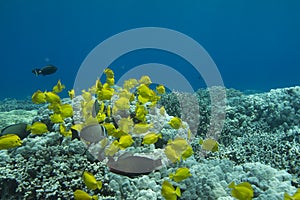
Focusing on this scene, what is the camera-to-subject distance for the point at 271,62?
446ft

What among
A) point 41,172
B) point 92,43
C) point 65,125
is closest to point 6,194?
point 41,172

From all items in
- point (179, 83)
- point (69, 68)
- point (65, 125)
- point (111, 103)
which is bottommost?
point (65, 125)

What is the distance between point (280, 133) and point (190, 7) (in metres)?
136

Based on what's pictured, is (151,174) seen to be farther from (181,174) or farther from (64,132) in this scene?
(64,132)

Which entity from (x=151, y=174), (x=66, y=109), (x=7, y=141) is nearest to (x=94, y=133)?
(x=66, y=109)

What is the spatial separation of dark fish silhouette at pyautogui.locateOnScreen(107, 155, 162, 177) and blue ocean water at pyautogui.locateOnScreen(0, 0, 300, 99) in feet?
371

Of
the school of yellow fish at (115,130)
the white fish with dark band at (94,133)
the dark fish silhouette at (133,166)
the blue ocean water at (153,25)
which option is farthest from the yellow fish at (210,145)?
the blue ocean water at (153,25)

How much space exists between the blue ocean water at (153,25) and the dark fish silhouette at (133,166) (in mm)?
113075

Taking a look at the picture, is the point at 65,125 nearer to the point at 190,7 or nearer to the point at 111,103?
the point at 111,103

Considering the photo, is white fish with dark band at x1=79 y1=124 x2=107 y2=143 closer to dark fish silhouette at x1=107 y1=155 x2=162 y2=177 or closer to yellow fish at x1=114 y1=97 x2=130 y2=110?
dark fish silhouette at x1=107 y1=155 x2=162 y2=177

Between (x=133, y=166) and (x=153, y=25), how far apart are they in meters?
131

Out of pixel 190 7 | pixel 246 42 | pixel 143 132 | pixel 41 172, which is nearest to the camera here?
pixel 41 172

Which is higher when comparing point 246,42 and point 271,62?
point 246,42

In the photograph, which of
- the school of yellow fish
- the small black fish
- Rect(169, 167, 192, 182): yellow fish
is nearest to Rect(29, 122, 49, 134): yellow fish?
the school of yellow fish
